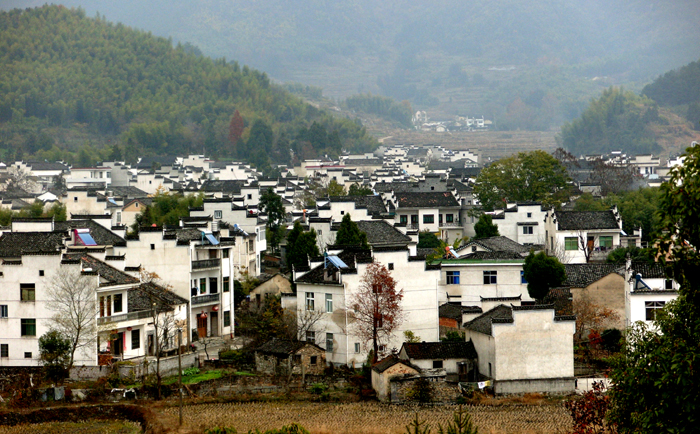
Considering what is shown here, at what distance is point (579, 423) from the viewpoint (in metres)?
19.9

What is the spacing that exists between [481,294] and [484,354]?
801cm

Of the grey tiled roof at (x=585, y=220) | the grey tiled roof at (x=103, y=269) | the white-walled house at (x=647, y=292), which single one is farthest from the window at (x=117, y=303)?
the grey tiled roof at (x=585, y=220)

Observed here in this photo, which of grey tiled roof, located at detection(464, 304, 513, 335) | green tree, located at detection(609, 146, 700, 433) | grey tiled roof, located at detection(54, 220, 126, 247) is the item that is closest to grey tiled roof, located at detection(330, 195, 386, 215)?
grey tiled roof, located at detection(54, 220, 126, 247)

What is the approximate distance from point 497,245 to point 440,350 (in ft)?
47.3

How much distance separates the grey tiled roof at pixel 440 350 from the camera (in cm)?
3017

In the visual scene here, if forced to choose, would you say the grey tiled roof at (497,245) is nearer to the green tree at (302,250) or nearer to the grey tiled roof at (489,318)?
the green tree at (302,250)

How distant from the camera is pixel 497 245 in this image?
44.2m

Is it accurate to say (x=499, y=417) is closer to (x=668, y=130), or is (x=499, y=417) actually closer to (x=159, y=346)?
(x=159, y=346)

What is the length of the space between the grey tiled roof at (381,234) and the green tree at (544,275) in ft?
25.8

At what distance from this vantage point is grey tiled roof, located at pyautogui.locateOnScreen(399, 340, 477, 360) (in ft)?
99.0

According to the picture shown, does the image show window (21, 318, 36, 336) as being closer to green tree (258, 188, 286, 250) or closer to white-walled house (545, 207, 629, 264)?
green tree (258, 188, 286, 250)

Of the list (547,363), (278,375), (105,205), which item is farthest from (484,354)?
(105,205)

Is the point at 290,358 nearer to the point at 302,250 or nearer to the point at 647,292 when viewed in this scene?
the point at 302,250

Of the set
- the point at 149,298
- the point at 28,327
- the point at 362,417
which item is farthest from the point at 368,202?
the point at 362,417
